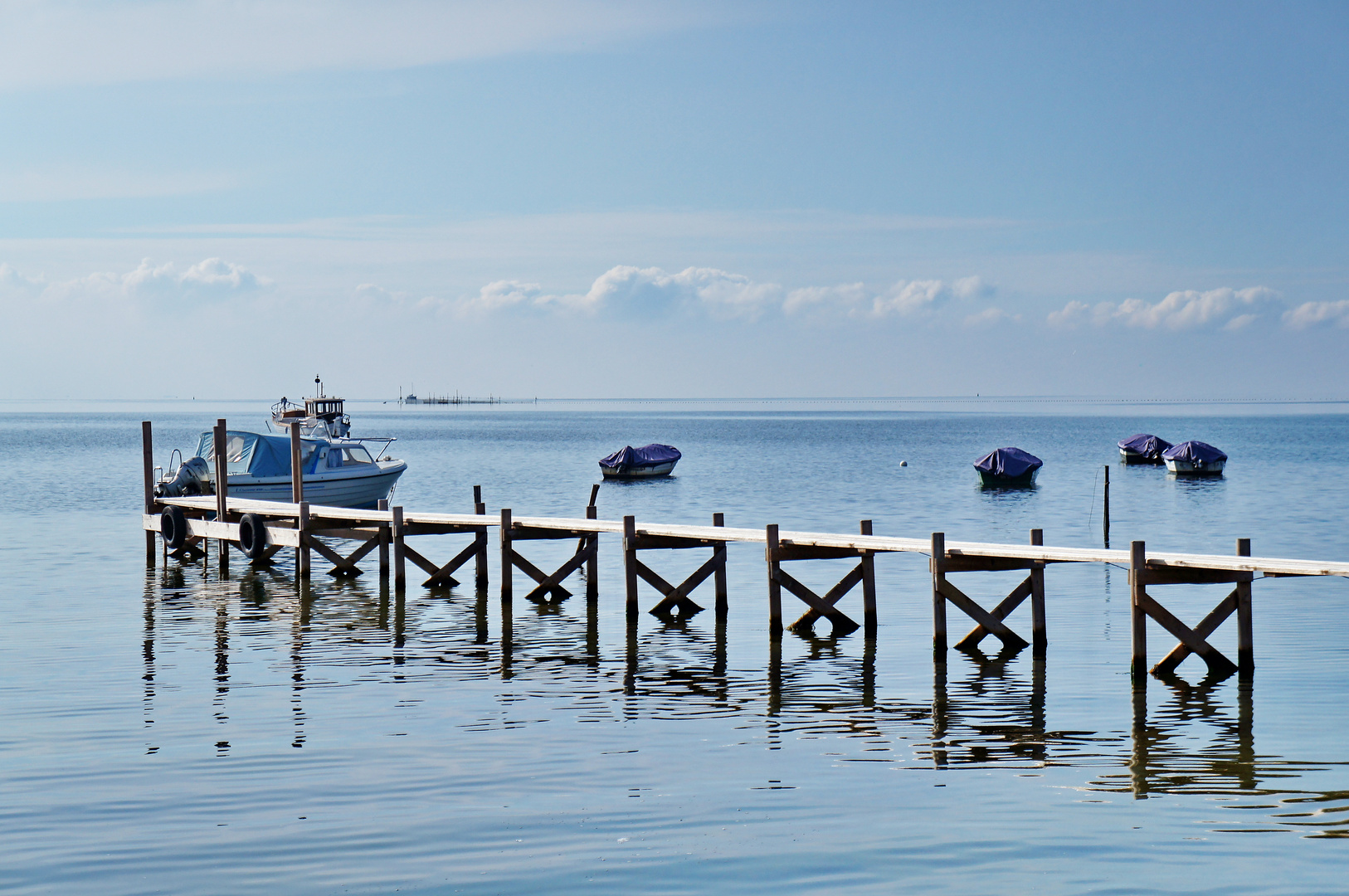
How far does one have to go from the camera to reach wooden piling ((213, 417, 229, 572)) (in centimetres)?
3139

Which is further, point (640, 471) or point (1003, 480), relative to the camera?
point (640, 471)

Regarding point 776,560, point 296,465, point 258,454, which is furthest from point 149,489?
point 776,560

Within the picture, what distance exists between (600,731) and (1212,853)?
6810 mm

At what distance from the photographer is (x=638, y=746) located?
14773 mm

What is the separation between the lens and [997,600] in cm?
2598

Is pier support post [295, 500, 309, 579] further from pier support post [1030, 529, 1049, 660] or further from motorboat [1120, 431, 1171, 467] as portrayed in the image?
motorboat [1120, 431, 1171, 467]

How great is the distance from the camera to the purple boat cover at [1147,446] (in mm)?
84938

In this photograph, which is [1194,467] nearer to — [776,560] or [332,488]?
[332,488]

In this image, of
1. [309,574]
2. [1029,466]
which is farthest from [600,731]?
[1029,466]

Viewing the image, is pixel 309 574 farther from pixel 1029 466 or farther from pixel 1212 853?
pixel 1029 466

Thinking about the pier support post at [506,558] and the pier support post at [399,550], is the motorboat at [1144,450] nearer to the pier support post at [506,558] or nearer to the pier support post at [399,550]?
the pier support post at [399,550]

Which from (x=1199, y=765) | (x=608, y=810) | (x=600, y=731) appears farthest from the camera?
(x=600, y=731)

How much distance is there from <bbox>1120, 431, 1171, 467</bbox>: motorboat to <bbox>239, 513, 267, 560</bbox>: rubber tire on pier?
66.5m

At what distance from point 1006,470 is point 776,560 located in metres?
46.2
